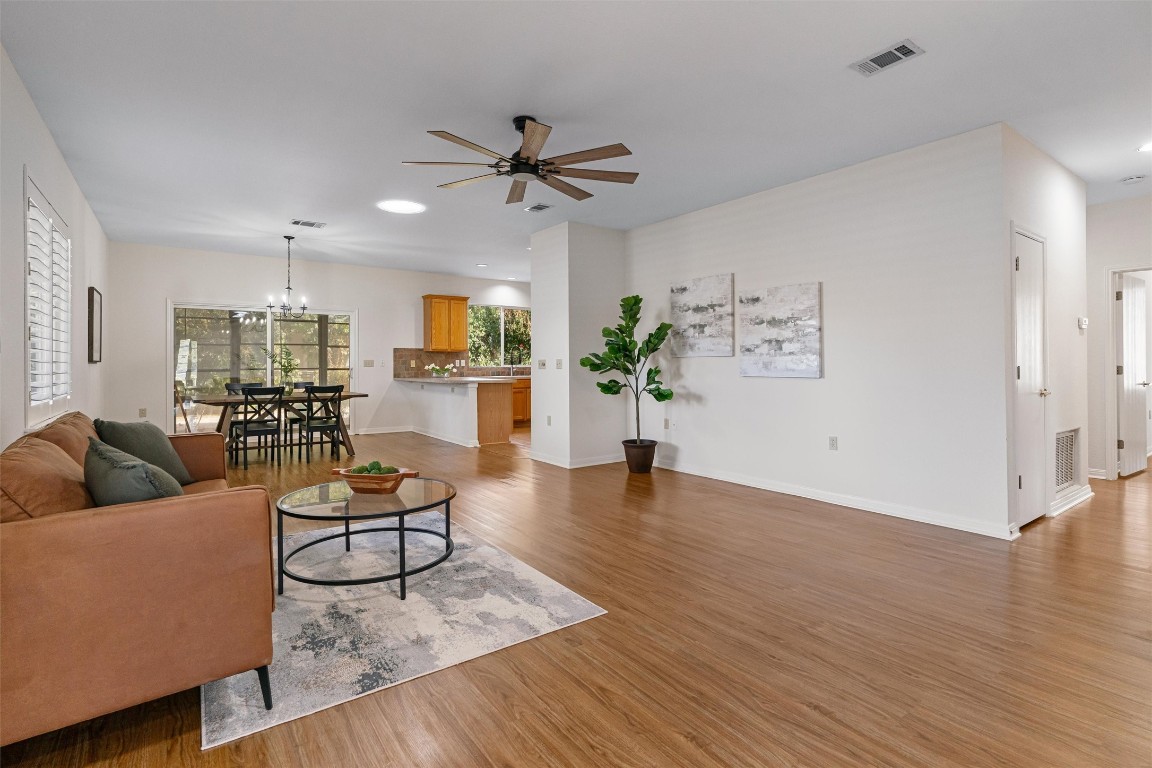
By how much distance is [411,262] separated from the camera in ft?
28.7

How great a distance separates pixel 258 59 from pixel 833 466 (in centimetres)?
469

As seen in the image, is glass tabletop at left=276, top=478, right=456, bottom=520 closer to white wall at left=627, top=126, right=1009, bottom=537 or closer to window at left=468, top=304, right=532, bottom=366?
white wall at left=627, top=126, right=1009, bottom=537

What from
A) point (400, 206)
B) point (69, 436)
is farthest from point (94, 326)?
point (69, 436)

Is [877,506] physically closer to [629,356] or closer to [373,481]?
[629,356]

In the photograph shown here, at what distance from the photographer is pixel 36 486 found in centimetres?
174

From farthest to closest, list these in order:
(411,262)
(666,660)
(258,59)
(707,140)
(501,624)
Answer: (411,262)
(707,140)
(258,59)
(501,624)
(666,660)

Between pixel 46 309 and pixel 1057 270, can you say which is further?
pixel 1057 270

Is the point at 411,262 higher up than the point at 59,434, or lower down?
higher up

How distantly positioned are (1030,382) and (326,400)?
23.0ft

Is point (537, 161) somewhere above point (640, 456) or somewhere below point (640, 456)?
above

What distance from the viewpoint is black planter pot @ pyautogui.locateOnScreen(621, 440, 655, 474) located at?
5.96 m

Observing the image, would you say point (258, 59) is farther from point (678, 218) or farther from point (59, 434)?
point (678, 218)

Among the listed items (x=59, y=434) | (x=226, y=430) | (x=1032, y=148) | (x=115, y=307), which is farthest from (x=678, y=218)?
(x=115, y=307)

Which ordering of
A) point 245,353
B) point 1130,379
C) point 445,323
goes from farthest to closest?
point 445,323
point 245,353
point 1130,379
